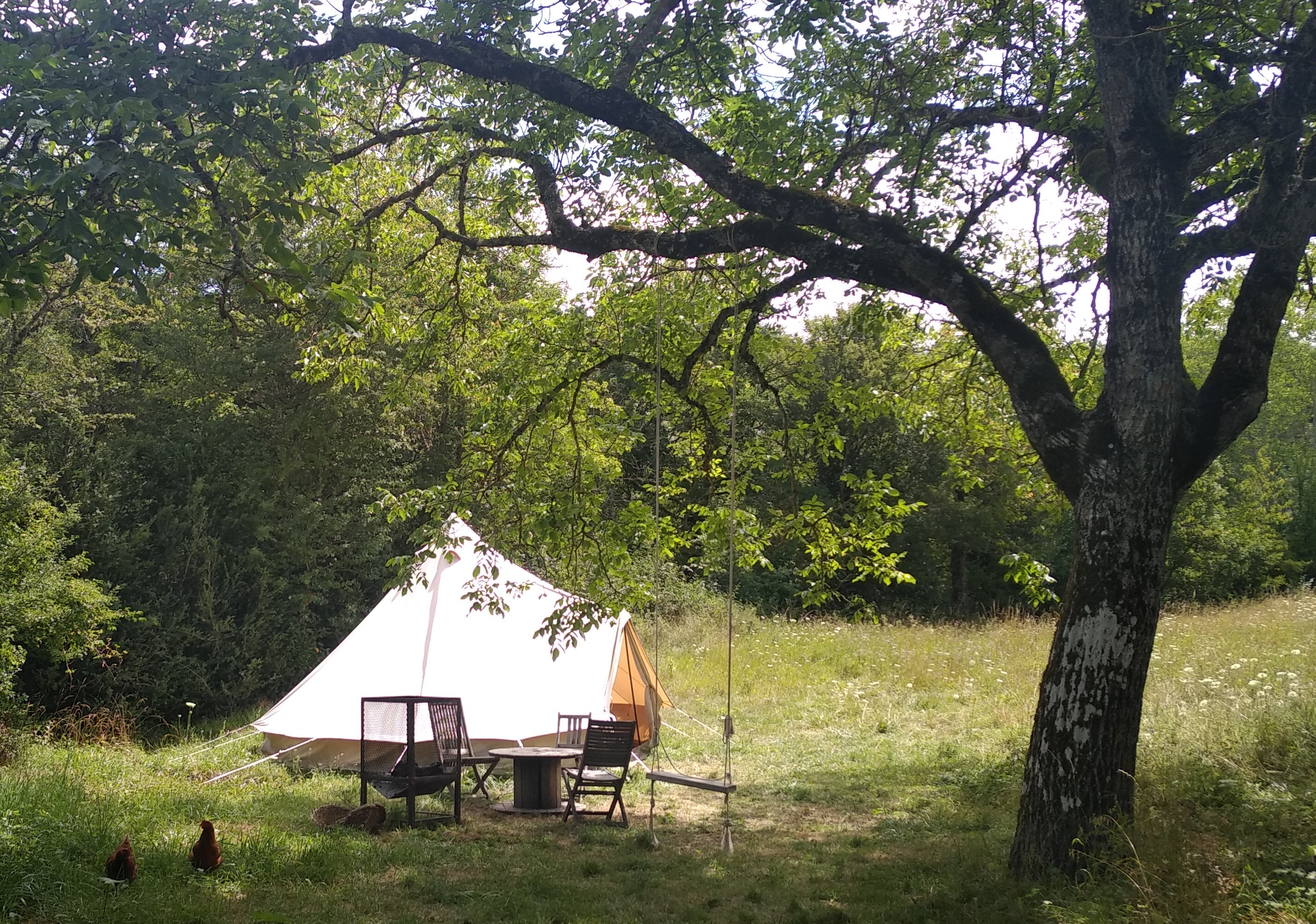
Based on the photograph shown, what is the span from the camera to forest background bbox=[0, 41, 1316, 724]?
7.30 m

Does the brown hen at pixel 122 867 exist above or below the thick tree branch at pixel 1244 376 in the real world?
below

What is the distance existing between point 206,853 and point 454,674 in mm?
4097

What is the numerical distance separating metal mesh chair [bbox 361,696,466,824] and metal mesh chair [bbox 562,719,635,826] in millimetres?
878

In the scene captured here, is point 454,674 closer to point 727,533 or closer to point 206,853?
point 727,533

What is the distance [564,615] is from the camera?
24.3 feet

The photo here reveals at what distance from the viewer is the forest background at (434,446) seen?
730 centimetres

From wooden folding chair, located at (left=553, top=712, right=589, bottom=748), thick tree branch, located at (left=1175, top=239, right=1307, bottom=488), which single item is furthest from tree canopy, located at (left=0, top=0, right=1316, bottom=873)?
wooden folding chair, located at (left=553, top=712, right=589, bottom=748)

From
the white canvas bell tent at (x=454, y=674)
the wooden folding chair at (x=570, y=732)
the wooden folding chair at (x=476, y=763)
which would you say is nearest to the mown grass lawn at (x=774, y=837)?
the wooden folding chair at (x=476, y=763)

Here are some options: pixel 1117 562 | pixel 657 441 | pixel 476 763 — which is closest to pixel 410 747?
pixel 476 763

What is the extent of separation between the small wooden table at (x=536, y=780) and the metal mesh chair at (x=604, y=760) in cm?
12

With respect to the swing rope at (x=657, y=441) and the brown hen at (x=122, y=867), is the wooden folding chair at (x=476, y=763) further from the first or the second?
the brown hen at (x=122, y=867)

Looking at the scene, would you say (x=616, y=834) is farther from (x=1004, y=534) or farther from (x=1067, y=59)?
(x=1004, y=534)

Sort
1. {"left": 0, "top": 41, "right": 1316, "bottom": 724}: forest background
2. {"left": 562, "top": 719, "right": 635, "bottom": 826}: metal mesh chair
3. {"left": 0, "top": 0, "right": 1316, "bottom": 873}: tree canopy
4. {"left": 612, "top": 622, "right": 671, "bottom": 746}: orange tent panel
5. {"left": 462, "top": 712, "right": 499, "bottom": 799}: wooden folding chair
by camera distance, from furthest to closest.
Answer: {"left": 612, "top": 622, "right": 671, "bottom": 746}: orange tent panel, {"left": 462, "top": 712, "right": 499, "bottom": 799}: wooden folding chair, {"left": 562, "top": 719, "right": 635, "bottom": 826}: metal mesh chair, {"left": 0, "top": 41, "right": 1316, "bottom": 724}: forest background, {"left": 0, "top": 0, "right": 1316, "bottom": 873}: tree canopy

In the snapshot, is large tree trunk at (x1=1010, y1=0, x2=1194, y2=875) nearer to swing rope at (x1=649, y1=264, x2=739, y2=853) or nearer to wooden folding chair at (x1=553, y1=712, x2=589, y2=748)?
swing rope at (x1=649, y1=264, x2=739, y2=853)
